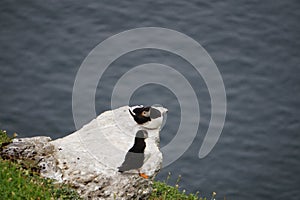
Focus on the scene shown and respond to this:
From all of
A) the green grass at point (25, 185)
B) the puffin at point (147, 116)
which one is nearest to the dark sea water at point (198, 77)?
the puffin at point (147, 116)

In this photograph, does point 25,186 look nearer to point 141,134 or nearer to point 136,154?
point 136,154

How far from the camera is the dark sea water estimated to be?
28219 millimetres

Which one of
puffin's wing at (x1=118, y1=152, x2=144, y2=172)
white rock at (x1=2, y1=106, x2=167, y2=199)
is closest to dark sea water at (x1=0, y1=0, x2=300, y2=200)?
white rock at (x1=2, y1=106, x2=167, y2=199)

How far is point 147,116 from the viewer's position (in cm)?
1617

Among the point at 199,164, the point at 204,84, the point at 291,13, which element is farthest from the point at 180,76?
the point at 291,13

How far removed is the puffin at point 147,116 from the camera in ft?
52.5

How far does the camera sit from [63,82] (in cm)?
3147

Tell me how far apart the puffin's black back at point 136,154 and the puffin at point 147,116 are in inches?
13.8

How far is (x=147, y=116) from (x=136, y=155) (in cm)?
112

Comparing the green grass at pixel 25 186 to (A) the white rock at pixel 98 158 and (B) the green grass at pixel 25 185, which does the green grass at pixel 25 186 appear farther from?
(A) the white rock at pixel 98 158

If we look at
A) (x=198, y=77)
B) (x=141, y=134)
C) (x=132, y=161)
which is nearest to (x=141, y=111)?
(x=141, y=134)

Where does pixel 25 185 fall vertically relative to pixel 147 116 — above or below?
below

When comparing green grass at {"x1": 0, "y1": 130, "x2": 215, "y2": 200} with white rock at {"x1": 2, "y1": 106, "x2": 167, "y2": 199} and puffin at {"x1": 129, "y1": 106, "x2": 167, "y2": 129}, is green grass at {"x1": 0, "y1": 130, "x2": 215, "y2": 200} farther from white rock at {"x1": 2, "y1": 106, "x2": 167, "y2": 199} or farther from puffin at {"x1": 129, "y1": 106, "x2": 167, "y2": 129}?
puffin at {"x1": 129, "y1": 106, "x2": 167, "y2": 129}

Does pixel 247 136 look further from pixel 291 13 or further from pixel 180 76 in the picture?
pixel 291 13
